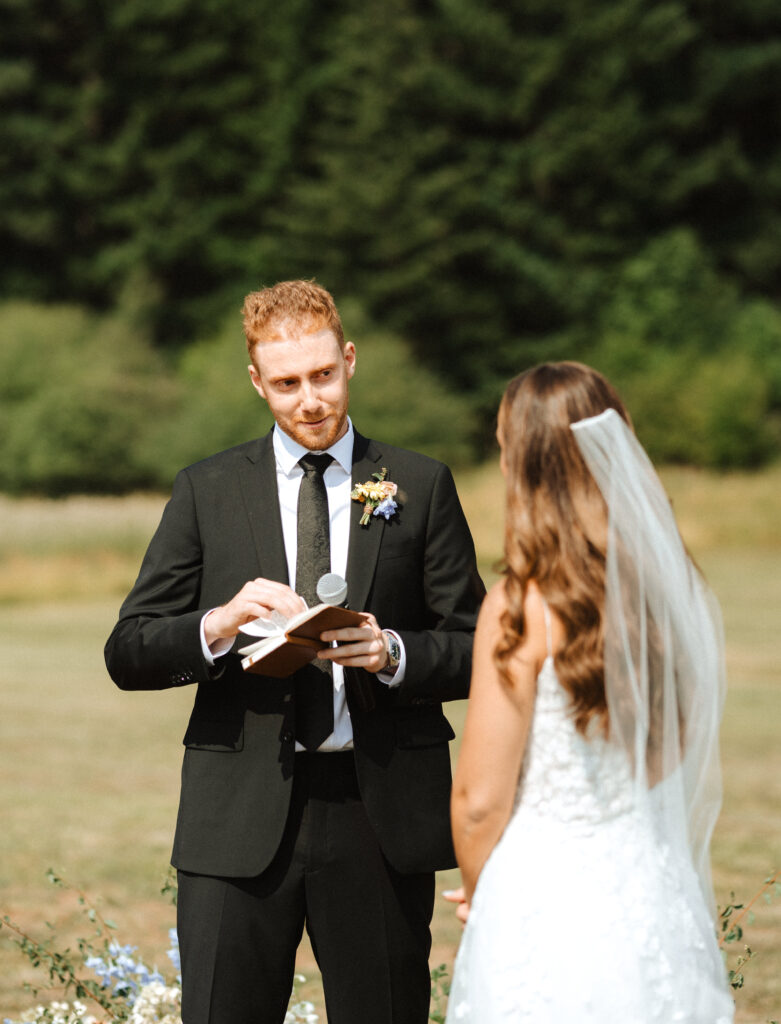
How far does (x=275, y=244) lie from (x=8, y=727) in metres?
35.4

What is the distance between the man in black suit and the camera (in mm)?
3105

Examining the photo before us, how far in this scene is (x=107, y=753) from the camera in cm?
1244

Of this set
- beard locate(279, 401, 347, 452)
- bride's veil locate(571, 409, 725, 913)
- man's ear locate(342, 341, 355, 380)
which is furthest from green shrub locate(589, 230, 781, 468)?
bride's veil locate(571, 409, 725, 913)

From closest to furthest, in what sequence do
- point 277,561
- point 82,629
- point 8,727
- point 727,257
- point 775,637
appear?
point 277,561
point 8,727
point 775,637
point 82,629
point 727,257

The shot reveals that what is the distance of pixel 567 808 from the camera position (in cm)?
270

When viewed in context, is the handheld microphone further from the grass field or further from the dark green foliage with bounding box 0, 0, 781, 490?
the dark green foliage with bounding box 0, 0, 781, 490

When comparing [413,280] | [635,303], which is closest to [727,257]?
[635,303]

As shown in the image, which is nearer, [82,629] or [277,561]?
[277,561]

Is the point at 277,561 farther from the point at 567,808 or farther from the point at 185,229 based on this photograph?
the point at 185,229

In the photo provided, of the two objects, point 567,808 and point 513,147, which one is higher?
point 513,147

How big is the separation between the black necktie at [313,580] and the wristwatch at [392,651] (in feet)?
0.56

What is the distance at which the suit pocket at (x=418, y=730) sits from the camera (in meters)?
3.20

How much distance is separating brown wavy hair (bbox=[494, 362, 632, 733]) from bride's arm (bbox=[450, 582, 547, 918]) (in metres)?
0.03

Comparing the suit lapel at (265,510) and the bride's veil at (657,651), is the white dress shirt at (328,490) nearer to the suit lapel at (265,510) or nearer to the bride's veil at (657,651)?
the suit lapel at (265,510)
